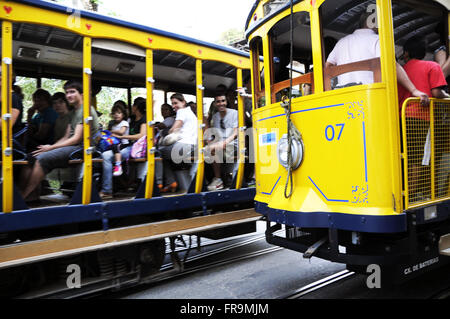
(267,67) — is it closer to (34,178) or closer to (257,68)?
(257,68)

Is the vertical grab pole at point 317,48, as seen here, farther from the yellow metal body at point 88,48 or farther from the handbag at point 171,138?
the handbag at point 171,138

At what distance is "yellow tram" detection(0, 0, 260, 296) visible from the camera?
3.26 metres

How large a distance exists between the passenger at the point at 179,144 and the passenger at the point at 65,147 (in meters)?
1.06

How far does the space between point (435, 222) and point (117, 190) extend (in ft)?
12.3

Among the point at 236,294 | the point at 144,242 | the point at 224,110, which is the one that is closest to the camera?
the point at 236,294

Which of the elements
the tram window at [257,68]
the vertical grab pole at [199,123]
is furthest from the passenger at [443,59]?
the vertical grab pole at [199,123]

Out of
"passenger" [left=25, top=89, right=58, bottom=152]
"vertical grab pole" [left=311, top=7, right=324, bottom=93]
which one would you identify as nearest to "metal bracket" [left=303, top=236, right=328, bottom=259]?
"vertical grab pole" [left=311, top=7, right=324, bottom=93]

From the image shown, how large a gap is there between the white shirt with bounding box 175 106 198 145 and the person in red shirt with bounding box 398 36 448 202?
2.58 metres

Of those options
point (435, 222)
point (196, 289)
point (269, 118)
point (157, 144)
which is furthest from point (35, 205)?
point (435, 222)

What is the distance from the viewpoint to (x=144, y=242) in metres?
4.20

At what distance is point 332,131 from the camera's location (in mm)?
3006

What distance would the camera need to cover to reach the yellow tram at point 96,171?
3256mm

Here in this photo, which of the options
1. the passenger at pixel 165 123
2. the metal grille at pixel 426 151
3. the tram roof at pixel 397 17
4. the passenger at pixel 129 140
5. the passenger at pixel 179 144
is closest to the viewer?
the metal grille at pixel 426 151

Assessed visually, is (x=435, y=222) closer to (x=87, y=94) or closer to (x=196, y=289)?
(x=196, y=289)
